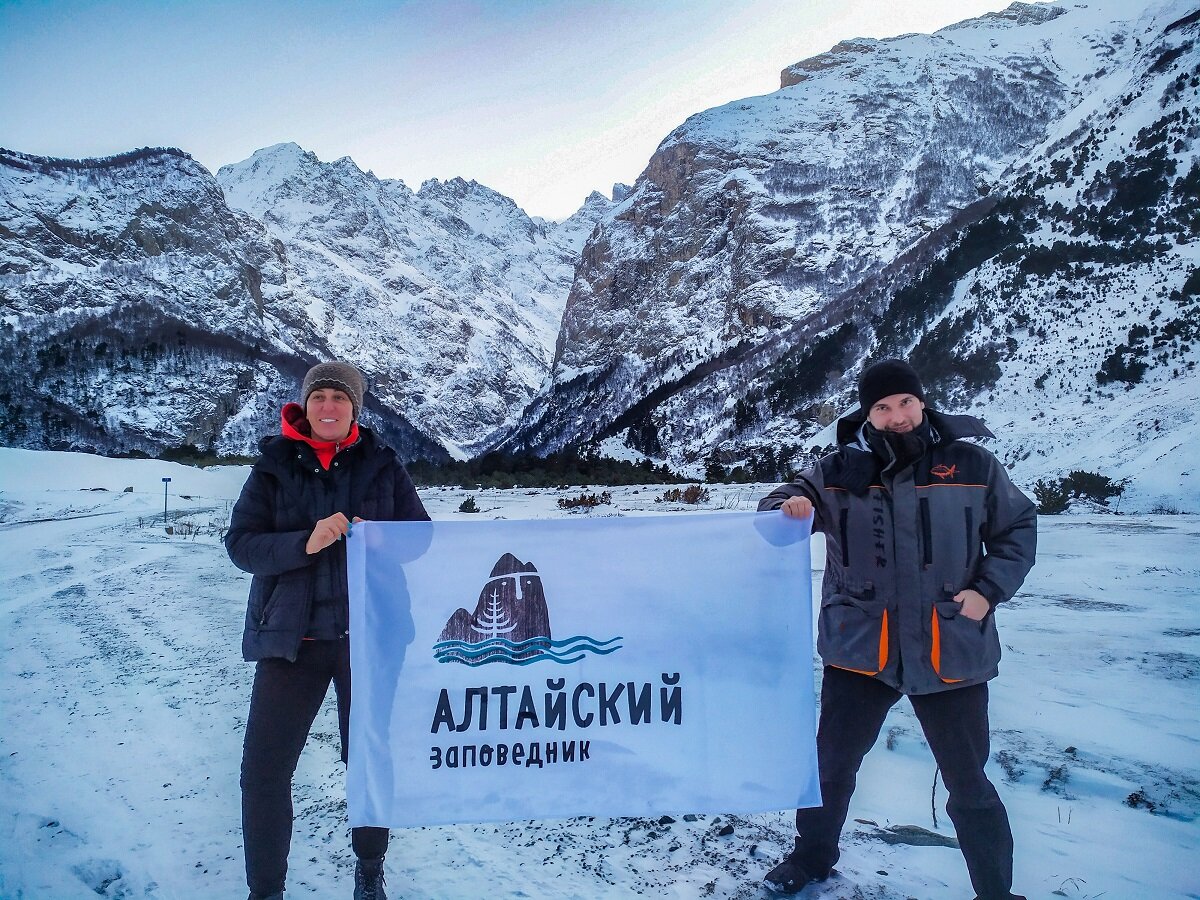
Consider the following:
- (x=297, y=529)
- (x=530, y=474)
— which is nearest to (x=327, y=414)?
(x=297, y=529)

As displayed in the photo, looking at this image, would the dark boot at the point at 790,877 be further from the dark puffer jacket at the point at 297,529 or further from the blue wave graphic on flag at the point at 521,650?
the dark puffer jacket at the point at 297,529

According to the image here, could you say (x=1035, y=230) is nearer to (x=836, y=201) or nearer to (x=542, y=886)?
(x=836, y=201)

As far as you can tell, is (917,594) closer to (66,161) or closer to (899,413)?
(899,413)

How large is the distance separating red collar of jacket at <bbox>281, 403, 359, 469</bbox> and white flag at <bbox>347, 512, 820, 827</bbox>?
12.1 inches

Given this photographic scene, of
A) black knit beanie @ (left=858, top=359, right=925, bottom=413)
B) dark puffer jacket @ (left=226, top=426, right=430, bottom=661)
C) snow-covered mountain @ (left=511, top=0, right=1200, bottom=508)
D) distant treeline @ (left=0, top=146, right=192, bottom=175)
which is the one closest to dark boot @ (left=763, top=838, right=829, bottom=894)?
black knit beanie @ (left=858, top=359, right=925, bottom=413)

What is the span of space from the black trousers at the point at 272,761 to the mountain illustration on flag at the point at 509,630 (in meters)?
0.51

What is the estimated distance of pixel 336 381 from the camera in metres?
2.52

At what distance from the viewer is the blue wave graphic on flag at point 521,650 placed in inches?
106

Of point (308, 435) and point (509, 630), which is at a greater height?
point (308, 435)

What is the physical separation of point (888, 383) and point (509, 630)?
1744mm

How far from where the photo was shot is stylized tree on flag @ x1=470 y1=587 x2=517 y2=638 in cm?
272

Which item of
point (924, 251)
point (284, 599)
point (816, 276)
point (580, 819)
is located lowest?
point (580, 819)

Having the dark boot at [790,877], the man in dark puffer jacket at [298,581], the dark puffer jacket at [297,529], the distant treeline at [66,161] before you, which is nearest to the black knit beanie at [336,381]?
the man in dark puffer jacket at [298,581]

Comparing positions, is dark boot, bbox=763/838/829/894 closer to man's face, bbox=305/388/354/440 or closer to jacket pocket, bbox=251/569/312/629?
jacket pocket, bbox=251/569/312/629
